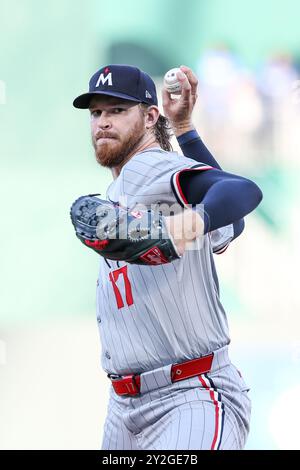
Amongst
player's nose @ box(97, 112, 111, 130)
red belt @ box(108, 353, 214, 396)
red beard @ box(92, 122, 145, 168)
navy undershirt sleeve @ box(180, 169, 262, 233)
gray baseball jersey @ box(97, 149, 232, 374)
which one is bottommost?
red belt @ box(108, 353, 214, 396)

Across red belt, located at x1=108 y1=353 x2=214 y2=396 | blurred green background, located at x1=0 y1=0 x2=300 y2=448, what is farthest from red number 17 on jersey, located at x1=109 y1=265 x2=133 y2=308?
blurred green background, located at x1=0 y1=0 x2=300 y2=448

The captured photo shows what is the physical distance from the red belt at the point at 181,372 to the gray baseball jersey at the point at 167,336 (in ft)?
0.05

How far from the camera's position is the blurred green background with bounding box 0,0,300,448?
5.78 m

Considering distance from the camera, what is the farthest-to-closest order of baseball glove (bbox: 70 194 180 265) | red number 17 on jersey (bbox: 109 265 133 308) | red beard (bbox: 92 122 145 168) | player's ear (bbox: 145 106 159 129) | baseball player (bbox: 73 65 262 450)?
player's ear (bbox: 145 106 159 129), red beard (bbox: 92 122 145 168), red number 17 on jersey (bbox: 109 265 133 308), baseball player (bbox: 73 65 262 450), baseball glove (bbox: 70 194 180 265)

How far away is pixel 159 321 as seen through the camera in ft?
7.22

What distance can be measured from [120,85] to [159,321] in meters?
0.77

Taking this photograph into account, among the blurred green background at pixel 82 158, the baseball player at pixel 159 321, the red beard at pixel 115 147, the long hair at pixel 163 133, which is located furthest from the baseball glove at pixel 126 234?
the blurred green background at pixel 82 158

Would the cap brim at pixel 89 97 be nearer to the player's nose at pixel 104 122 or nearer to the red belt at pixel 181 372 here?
the player's nose at pixel 104 122

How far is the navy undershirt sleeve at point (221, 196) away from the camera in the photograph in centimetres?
184

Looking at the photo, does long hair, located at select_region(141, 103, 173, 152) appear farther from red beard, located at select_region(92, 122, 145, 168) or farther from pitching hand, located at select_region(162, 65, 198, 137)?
red beard, located at select_region(92, 122, 145, 168)

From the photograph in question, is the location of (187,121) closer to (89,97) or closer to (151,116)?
(151,116)

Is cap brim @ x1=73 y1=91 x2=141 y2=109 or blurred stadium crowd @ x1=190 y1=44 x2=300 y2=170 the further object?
blurred stadium crowd @ x1=190 y1=44 x2=300 y2=170

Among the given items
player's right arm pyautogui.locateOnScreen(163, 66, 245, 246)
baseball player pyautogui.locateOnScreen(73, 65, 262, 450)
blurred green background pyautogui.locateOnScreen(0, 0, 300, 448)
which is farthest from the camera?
blurred green background pyautogui.locateOnScreen(0, 0, 300, 448)

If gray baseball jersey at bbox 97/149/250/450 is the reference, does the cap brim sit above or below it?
above
